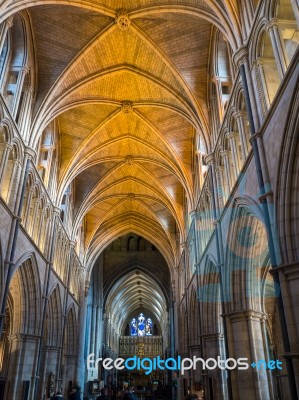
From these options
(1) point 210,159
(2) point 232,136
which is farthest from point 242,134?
(1) point 210,159

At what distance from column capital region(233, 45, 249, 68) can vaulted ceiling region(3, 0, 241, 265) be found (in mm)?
672

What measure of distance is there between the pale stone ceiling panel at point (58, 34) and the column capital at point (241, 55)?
21.1 feet

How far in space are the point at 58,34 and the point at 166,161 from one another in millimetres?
9314

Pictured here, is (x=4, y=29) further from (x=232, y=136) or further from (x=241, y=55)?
(x=232, y=136)

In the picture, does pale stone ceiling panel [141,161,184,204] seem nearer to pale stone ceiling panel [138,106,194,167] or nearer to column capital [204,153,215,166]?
pale stone ceiling panel [138,106,194,167]

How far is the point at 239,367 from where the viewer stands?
1123cm

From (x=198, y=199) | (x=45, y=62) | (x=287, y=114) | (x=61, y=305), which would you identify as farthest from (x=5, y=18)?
(x=61, y=305)

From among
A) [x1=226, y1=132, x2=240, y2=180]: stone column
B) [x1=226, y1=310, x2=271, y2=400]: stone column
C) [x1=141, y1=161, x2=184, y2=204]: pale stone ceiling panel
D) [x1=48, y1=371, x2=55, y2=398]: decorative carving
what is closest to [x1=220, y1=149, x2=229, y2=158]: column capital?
[x1=226, y1=132, x2=240, y2=180]: stone column

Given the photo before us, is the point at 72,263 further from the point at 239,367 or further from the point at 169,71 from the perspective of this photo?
the point at 239,367

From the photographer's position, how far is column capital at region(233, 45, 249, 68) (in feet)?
35.0

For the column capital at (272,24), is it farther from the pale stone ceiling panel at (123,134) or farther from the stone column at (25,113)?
the pale stone ceiling panel at (123,134)

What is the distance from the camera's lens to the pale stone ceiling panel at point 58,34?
14.7m

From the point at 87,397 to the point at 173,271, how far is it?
11269 millimetres

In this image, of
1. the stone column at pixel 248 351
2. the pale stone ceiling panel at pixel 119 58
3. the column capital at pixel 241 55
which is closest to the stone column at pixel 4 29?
the pale stone ceiling panel at pixel 119 58
